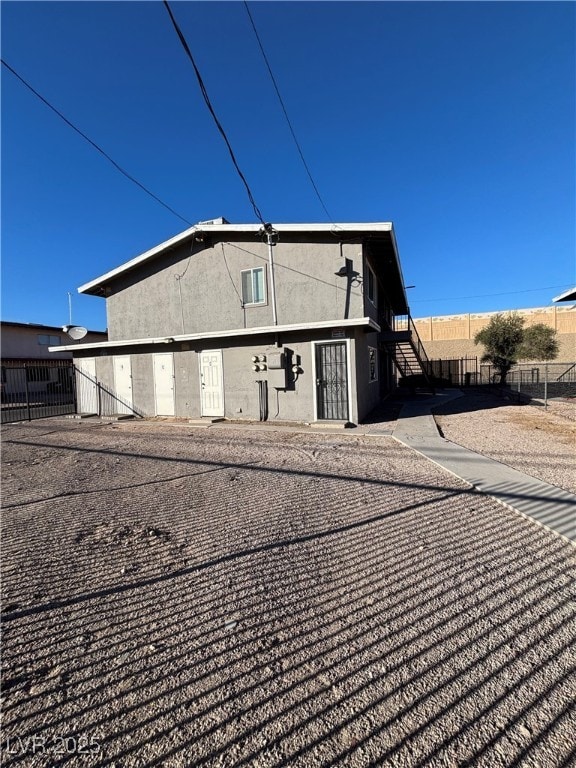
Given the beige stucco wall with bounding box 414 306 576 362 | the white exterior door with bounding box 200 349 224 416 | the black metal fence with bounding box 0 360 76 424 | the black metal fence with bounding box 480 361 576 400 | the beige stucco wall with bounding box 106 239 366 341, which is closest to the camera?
the beige stucco wall with bounding box 106 239 366 341

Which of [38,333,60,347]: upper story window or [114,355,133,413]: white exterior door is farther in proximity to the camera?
[38,333,60,347]: upper story window

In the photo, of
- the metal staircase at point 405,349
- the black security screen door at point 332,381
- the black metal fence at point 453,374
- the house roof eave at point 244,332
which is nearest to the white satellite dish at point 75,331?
the house roof eave at point 244,332

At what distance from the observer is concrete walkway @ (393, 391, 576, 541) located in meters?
4.05

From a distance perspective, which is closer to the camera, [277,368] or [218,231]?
[277,368]

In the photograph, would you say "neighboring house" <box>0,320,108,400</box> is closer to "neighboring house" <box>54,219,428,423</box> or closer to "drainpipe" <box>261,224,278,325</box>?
"neighboring house" <box>54,219,428,423</box>

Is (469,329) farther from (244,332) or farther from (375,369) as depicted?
(244,332)

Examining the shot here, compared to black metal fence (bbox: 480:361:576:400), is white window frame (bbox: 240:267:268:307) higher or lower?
higher

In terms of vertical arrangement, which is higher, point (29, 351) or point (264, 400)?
point (29, 351)

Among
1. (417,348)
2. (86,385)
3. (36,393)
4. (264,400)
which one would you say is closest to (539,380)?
(417,348)

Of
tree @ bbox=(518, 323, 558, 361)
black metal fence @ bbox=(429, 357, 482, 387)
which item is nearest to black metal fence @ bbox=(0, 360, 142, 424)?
black metal fence @ bbox=(429, 357, 482, 387)

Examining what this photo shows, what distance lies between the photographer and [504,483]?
5227 millimetres

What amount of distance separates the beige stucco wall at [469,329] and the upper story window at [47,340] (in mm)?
34826

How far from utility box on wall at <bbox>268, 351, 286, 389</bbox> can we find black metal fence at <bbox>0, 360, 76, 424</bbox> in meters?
9.00

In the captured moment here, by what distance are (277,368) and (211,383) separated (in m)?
2.82
